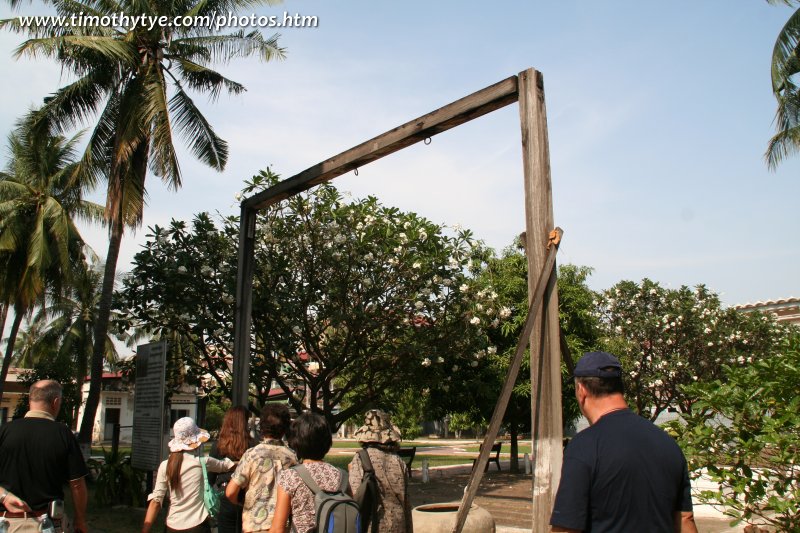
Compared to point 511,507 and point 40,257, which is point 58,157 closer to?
point 40,257

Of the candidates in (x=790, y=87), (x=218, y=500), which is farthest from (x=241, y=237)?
(x=790, y=87)

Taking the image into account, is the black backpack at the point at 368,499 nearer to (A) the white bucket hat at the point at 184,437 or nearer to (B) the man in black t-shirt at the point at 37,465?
(A) the white bucket hat at the point at 184,437

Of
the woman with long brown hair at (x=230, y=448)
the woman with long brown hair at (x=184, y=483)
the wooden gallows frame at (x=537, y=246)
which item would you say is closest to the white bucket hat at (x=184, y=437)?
the woman with long brown hair at (x=184, y=483)

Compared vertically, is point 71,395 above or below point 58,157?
Answer: below

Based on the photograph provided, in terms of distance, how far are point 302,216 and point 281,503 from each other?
9385mm

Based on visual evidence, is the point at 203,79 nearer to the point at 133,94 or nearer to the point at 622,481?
the point at 133,94

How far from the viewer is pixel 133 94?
558 inches

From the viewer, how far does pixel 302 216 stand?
12.8 meters

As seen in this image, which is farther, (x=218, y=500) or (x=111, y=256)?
(x=111, y=256)

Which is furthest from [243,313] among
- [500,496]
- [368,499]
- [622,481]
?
[500,496]

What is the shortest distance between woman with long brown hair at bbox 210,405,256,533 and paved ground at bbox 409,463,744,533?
5.66 meters

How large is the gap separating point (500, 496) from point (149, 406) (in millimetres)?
7421

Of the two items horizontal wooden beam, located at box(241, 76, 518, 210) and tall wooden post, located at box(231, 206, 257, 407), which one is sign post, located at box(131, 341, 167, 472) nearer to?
tall wooden post, located at box(231, 206, 257, 407)

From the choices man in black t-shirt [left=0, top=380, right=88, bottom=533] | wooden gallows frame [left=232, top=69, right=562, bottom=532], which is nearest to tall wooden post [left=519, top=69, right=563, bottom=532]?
wooden gallows frame [left=232, top=69, right=562, bottom=532]
